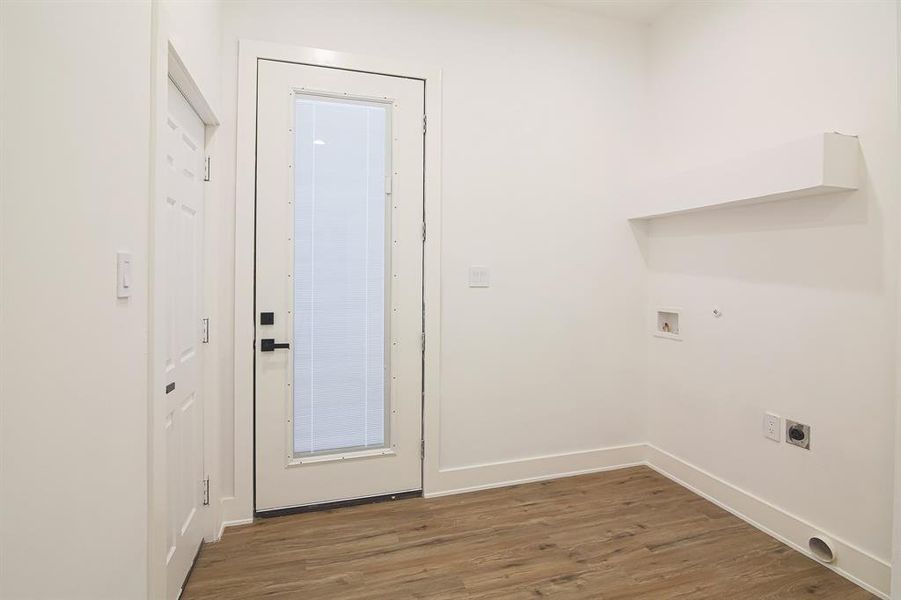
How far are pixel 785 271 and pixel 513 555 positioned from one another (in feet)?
6.13

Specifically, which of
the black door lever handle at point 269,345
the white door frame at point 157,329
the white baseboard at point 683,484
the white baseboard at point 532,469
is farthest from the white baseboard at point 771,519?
the white door frame at point 157,329

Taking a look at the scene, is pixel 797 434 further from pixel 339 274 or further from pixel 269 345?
pixel 269 345

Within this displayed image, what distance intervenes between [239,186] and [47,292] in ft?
5.27

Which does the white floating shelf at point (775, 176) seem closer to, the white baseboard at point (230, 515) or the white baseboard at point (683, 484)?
the white baseboard at point (683, 484)

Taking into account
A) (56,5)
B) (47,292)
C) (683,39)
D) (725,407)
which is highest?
(683,39)

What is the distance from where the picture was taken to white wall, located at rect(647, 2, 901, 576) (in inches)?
74.0

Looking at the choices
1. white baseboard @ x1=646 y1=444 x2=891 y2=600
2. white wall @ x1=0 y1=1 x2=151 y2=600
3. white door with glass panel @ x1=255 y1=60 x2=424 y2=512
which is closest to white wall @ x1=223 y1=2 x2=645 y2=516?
white door with glass panel @ x1=255 y1=60 x2=424 y2=512

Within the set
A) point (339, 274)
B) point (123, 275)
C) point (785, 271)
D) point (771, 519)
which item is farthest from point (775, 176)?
point (123, 275)

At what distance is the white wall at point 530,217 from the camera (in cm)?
269

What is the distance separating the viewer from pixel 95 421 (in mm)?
1038

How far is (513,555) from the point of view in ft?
6.88

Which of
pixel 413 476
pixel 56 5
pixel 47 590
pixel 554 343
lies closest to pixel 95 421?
pixel 47 590

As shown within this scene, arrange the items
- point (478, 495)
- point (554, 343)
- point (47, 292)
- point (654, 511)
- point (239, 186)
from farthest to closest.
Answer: point (554, 343) → point (478, 495) → point (654, 511) → point (239, 186) → point (47, 292)

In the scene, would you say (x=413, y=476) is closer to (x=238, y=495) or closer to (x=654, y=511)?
(x=238, y=495)
